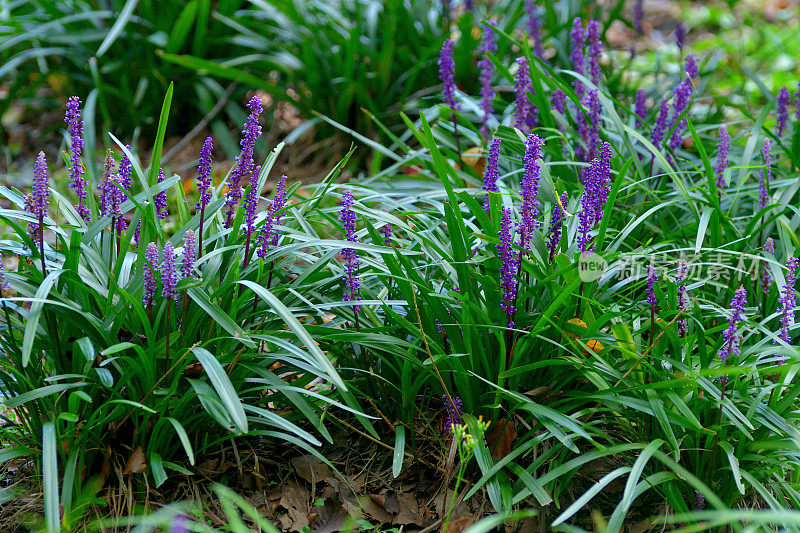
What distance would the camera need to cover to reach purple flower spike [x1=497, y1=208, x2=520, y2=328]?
2070 millimetres

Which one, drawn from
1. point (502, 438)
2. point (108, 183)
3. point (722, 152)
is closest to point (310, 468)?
point (502, 438)

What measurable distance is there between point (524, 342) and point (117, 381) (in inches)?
45.6

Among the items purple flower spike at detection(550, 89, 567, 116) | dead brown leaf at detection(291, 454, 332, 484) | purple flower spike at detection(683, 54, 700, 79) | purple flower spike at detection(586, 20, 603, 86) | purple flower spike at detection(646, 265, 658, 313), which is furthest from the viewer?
purple flower spike at detection(550, 89, 567, 116)

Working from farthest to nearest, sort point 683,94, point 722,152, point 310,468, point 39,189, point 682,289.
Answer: point 683,94, point 722,152, point 310,468, point 682,289, point 39,189

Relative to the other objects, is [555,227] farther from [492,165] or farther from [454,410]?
[454,410]

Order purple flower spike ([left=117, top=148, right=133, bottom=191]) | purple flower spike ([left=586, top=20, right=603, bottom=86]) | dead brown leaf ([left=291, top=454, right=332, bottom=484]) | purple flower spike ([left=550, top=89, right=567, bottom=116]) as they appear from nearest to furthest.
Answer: purple flower spike ([left=117, top=148, right=133, bottom=191]), dead brown leaf ([left=291, top=454, right=332, bottom=484]), purple flower spike ([left=586, top=20, right=603, bottom=86]), purple flower spike ([left=550, top=89, right=567, bottom=116])

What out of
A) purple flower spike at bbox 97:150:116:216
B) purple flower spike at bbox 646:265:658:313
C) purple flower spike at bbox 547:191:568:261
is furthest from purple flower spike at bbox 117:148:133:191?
purple flower spike at bbox 646:265:658:313

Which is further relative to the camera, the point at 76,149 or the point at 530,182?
the point at 76,149

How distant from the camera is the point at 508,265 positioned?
2094mm

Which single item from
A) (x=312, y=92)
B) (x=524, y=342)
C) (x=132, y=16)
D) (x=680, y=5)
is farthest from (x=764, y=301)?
(x=680, y=5)

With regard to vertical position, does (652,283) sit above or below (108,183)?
below

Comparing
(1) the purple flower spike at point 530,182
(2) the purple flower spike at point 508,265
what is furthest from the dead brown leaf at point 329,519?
(1) the purple flower spike at point 530,182

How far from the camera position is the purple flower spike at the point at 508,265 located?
6.79ft

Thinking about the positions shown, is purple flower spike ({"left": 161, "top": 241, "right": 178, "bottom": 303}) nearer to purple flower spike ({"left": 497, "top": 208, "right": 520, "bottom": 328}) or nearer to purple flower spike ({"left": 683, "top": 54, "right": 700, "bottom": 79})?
purple flower spike ({"left": 497, "top": 208, "right": 520, "bottom": 328})
